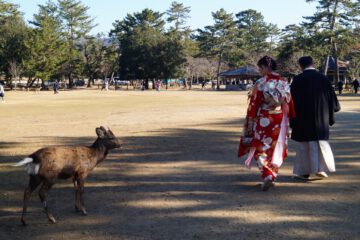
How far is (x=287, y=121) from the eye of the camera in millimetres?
6086

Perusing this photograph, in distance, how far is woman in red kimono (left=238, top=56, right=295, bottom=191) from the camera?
5871mm

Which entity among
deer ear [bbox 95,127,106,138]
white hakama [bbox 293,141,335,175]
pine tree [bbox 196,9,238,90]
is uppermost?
pine tree [bbox 196,9,238,90]

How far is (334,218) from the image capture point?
4.71 m

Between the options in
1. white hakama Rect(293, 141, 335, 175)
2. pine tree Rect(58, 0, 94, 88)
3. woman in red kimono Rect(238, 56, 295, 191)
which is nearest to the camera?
woman in red kimono Rect(238, 56, 295, 191)

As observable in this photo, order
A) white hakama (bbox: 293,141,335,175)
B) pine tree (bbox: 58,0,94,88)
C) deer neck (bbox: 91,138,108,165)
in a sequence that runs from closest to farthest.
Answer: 1. deer neck (bbox: 91,138,108,165)
2. white hakama (bbox: 293,141,335,175)
3. pine tree (bbox: 58,0,94,88)

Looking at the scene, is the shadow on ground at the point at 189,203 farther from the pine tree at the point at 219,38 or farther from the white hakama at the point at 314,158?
the pine tree at the point at 219,38

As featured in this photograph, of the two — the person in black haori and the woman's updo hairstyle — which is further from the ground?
the woman's updo hairstyle

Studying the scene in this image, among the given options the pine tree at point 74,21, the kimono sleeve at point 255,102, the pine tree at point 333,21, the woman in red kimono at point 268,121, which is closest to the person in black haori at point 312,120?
the woman in red kimono at point 268,121

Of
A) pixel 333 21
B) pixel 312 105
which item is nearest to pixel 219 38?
pixel 333 21

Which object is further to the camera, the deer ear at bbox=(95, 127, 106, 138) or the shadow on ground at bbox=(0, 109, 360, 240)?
the deer ear at bbox=(95, 127, 106, 138)

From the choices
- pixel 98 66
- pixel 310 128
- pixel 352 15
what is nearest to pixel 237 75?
pixel 352 15

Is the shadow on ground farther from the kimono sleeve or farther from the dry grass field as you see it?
the kimono sleeve

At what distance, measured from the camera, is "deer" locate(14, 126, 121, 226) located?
4.32 meters

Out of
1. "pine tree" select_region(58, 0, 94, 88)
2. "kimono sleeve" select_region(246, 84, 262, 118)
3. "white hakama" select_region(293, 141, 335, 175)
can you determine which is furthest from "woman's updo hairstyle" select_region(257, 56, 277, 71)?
"pine tree" select_region(58, 0, 94, 88)
